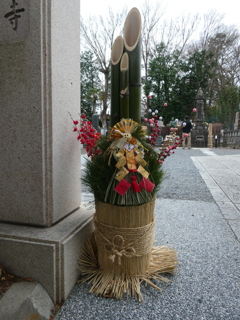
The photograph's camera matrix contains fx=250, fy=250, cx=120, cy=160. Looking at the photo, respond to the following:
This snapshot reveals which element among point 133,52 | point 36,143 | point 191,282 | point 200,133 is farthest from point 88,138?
point 200,133

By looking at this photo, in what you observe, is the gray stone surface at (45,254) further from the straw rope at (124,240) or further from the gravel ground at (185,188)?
the gravel ground at (185,188)

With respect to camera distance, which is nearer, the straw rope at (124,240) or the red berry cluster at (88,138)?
the straw rope at (124,240)

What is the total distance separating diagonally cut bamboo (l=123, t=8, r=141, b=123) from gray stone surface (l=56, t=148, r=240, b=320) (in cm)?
101

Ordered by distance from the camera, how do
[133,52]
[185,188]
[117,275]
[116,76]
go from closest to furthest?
[117,275] < [133,52] < [116,76] < [185,188]

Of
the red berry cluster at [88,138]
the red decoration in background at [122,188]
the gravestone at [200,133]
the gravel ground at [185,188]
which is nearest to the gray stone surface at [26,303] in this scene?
the red decoration in background at [122,188]

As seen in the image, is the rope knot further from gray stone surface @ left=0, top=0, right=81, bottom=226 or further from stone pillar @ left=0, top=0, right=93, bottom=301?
gray stone surface @ left=0, top=0, right=81, bottom=226

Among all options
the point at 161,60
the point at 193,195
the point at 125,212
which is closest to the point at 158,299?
the point at 125,212

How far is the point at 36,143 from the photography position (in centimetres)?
132

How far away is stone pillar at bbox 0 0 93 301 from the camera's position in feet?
4.11

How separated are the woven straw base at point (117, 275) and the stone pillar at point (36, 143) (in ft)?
0.26

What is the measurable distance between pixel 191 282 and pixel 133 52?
133cm

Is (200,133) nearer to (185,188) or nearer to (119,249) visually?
(185,188)

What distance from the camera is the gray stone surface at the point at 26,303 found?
108 centimetres

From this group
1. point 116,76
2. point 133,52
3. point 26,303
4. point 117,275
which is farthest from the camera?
point 116,76
